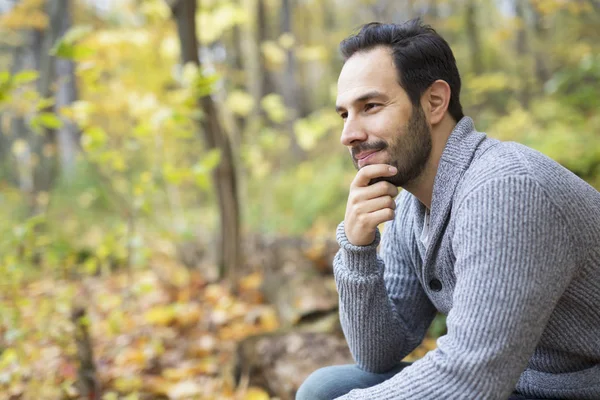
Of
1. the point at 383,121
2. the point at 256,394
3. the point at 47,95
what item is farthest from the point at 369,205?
the point at 47,95

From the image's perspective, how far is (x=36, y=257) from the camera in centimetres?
571

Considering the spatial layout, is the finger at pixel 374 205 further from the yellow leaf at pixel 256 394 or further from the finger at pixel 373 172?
the yellow leaf at pixel 256 394

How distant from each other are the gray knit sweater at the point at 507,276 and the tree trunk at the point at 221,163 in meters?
2.89

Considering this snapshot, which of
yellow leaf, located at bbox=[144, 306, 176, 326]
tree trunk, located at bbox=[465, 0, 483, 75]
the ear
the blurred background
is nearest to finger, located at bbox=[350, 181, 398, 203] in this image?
the ear

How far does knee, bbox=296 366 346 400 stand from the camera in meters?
1.64

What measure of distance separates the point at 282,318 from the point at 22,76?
2.37 metres

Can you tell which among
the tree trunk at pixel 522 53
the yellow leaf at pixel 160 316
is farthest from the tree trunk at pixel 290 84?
the yellow leaf at pixel 160 316

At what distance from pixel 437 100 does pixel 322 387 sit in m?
0.99

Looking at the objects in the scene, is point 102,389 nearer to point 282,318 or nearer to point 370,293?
point 282,318

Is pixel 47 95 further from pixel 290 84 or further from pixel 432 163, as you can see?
pixel 290 84

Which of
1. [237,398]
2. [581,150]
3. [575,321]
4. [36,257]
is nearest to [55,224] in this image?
[36,257]

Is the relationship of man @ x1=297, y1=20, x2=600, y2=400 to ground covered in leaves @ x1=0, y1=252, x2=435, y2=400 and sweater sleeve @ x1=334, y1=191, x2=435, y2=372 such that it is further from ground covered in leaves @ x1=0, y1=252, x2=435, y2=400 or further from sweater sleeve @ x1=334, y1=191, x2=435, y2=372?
ground covered in leaves @ x1=0, y1=252, x2=435, y2=400

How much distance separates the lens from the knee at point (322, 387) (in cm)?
164

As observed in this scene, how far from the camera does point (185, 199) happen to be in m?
9.29
